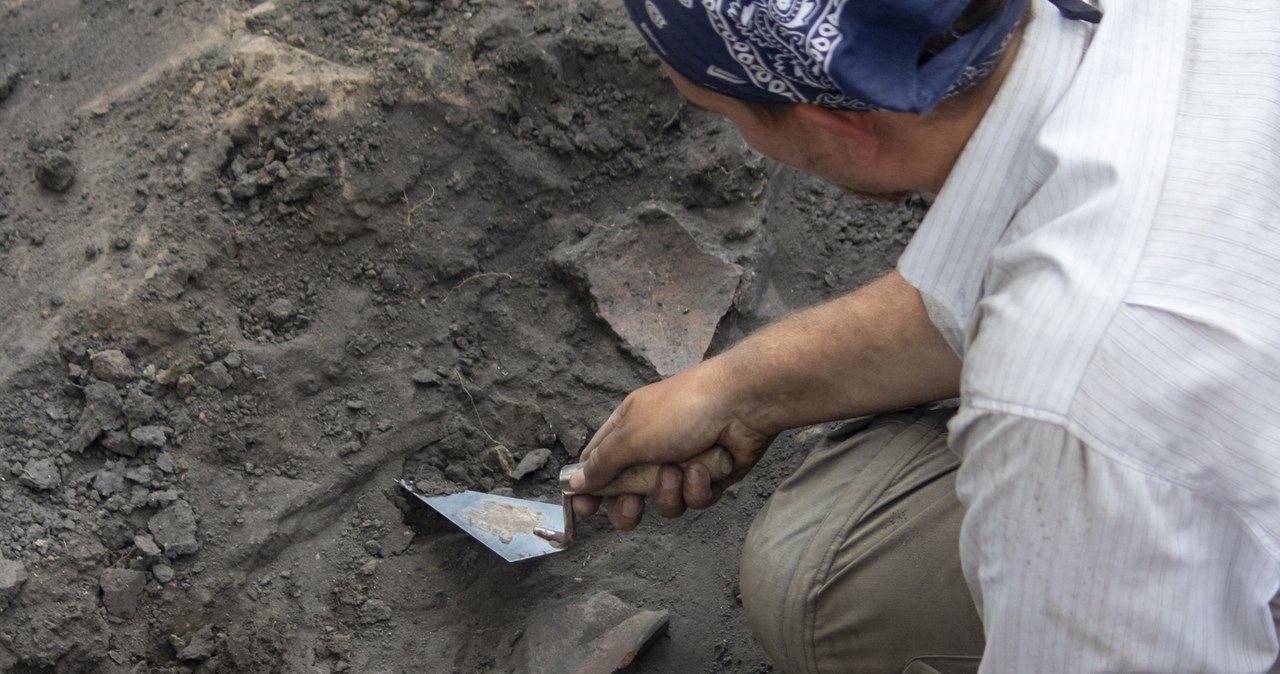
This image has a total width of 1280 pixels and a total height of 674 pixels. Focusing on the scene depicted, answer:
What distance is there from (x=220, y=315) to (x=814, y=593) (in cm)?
155

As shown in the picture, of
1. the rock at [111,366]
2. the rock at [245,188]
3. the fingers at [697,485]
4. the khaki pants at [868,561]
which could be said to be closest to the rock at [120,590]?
the rock at [111,366]

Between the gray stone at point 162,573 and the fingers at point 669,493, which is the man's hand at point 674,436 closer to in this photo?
the fingers at point 669,493

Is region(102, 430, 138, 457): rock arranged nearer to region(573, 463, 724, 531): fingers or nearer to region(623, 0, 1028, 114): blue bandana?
region(573, 463, 724, 531): fingers

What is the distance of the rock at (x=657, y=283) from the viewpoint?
3.12m

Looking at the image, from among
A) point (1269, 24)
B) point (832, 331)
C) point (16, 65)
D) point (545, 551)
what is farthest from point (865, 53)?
point (16, 65)

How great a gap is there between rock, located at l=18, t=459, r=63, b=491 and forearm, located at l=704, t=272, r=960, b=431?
4.76ft

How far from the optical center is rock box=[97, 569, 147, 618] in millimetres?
2504

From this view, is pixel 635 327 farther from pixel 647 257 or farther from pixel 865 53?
pixel 865 53

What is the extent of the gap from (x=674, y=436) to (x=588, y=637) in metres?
0.60

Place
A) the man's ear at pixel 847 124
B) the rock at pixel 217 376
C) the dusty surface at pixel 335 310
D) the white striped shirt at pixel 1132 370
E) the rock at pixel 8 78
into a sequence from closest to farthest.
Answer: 1. the white striped shirt at pixel 1132 370
2. the man's ear at pixel 847 124
3. the dusty surface at pixel 335 310
4. the rock at pixel 217 376
5. the rock at pixel 8 78

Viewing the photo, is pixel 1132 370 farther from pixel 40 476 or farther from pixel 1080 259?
pixel 40 476

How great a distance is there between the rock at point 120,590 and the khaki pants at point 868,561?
1.30 meters

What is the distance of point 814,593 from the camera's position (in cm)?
234

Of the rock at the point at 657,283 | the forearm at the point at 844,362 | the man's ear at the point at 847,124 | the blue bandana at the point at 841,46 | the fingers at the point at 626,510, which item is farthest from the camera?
the rock at the point at 657,283
